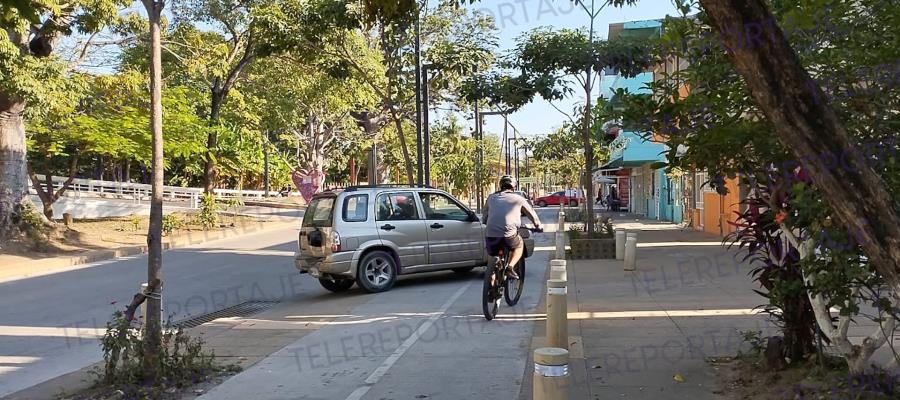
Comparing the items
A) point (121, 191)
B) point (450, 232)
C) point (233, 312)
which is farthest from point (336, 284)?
point (121, 191)

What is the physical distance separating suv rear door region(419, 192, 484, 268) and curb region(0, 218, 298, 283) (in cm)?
915

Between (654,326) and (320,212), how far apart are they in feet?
18.4

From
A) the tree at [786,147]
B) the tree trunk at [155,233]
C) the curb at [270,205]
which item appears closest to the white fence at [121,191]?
the curb at [270,205]

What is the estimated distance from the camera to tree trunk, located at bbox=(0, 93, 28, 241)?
61.6ft

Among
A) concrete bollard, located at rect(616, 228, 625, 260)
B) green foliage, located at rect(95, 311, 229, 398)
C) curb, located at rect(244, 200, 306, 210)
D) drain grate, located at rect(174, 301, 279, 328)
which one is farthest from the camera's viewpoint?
curb, located at rect(244, 200, 306, 210)

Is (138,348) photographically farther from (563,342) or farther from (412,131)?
(412,131)

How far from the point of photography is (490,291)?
825 cm

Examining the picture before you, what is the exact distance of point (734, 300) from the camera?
9289 millimetres

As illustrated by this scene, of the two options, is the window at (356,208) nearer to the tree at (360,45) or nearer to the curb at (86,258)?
the tree at (360,45)

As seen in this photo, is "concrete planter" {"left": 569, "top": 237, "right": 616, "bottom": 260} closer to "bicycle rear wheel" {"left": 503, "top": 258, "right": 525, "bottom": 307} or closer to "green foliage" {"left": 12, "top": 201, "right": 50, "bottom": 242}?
"bicycle rear wheel" {"left": 503, "top": 258, "right": 525, "bottom": 307}

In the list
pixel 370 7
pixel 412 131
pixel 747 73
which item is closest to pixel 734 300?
pixel 370 7

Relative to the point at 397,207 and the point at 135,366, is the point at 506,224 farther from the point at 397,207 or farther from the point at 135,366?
the point at 135,366

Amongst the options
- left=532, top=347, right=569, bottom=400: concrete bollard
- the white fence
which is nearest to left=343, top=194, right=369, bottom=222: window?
left=532, top=347, right=569, bottom=400: concrete bollard

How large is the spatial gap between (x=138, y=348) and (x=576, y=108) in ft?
41.8
